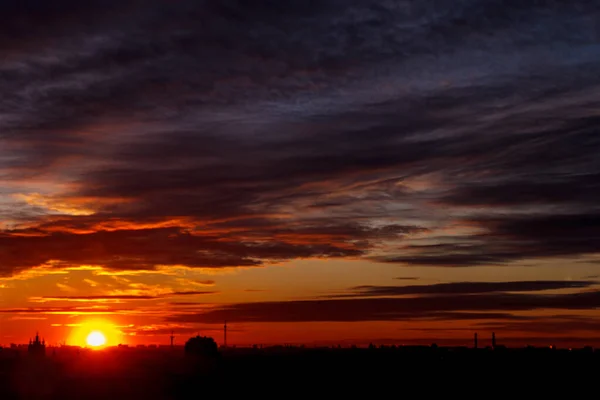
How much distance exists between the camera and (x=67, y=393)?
7825 cm

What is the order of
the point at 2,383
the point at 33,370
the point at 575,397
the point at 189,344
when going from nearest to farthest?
the point at 575,397, the point at 2,383, the point at 33,370, the point at 189,344

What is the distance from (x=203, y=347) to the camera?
18138 centimetres

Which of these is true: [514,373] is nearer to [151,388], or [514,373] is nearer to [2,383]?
[151,388]

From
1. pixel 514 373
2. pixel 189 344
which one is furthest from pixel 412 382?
pixel 189 344

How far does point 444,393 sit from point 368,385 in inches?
519

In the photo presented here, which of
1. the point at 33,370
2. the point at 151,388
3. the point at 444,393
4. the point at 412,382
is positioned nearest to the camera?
the point at 444,393

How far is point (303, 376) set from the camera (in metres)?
104

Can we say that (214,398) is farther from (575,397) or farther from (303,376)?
(303,376)

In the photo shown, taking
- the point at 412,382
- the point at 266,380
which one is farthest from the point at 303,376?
the point at 412,382

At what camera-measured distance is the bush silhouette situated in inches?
7073

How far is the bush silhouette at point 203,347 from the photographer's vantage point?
7073 inches

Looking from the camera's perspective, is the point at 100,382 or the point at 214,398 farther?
the point at 100,382

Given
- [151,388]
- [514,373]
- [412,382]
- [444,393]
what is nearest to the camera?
[444,393]

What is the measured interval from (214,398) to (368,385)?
71.4 ft
